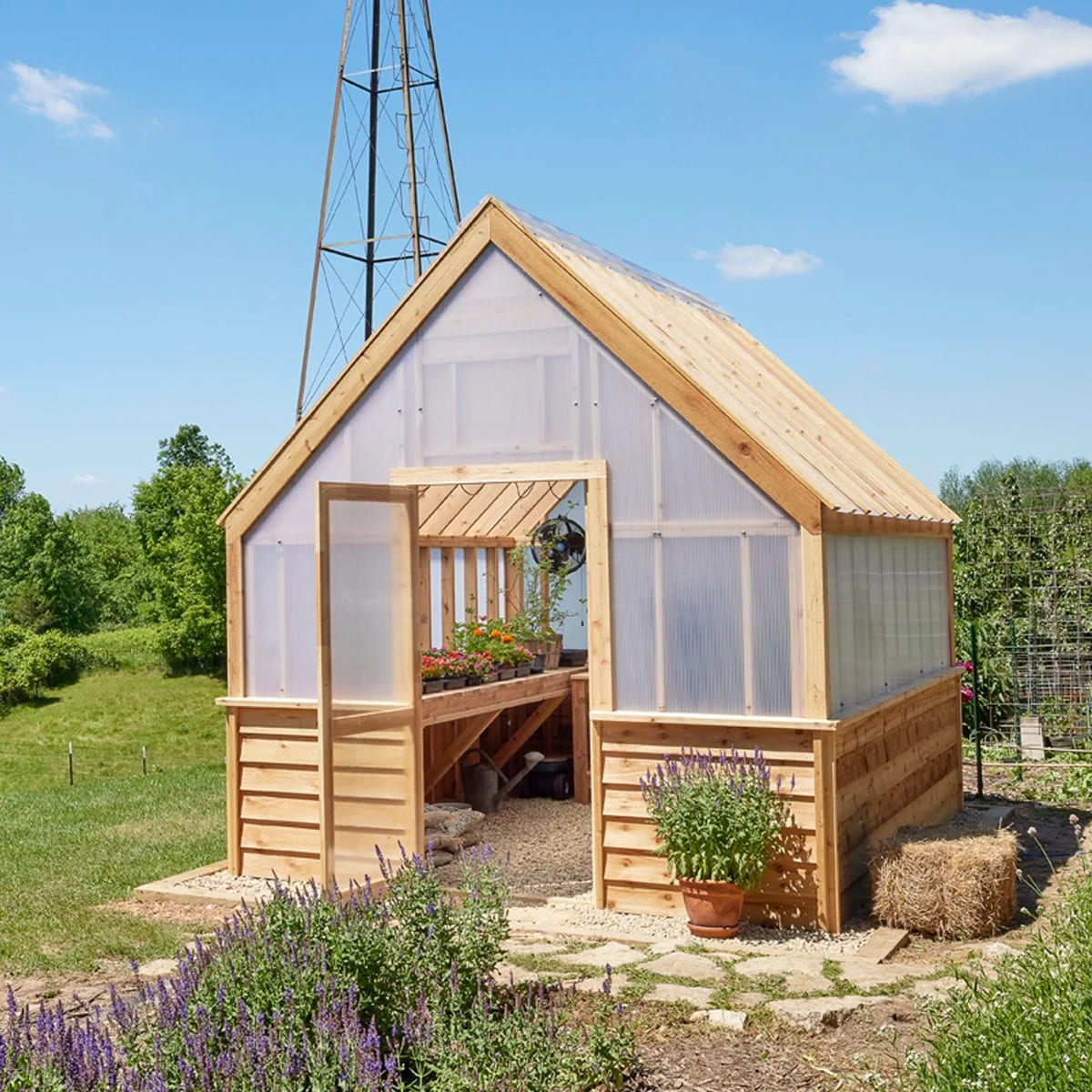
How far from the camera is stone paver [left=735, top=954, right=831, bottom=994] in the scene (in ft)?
21.8

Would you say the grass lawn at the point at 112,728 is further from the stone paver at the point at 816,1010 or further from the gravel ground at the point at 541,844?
the stone paver at the point at 816,1010

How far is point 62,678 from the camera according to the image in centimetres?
3250

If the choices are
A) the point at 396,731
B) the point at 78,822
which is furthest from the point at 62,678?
the point at 396,731

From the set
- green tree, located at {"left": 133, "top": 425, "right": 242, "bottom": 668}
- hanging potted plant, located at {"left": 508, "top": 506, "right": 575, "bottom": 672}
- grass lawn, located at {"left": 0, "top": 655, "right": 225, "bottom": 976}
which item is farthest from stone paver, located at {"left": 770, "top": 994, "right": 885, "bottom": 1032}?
green tree, located at {"left": 133, "top": 425, "right": 242, "bottom": 668}

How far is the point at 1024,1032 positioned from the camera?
15.2ft

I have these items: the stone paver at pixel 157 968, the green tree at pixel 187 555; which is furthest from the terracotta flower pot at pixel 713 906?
the green tree at pixel 187 555

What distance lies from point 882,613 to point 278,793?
4432mm

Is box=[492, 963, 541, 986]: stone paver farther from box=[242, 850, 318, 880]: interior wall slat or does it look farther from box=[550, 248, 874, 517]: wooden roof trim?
box=[550, 248, 874, 517]: wooden roof trim

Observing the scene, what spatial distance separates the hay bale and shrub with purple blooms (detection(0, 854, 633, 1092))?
262 centimetres

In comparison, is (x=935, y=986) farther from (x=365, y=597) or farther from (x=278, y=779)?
(x=278, y=779)

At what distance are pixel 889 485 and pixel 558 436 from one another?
3351 millimetres

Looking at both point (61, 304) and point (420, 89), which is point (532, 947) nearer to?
point (420, 89)

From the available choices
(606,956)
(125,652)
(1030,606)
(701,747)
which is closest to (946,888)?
(701,747)

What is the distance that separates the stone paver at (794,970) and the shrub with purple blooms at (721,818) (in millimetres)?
556
